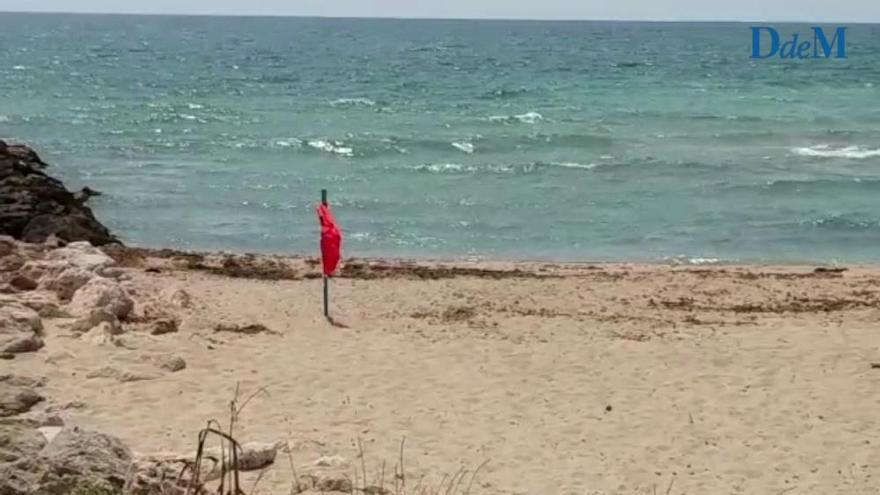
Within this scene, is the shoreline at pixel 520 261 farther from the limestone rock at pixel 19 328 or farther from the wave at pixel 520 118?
the wave at pixel 520 118

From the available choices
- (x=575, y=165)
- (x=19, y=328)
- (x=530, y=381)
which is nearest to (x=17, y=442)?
Result: (x=19, y=328)

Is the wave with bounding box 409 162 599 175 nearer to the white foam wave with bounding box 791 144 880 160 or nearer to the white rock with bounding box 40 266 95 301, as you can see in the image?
the white foam wave with bounding box 791 144 880 160

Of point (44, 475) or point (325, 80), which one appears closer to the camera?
point (44, 475)

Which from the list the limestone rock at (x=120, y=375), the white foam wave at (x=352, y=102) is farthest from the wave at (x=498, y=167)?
the limestone rock at (x=120, y=375)

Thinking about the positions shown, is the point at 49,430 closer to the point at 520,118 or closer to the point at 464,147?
the point at 464,147

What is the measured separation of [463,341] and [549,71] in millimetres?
54114

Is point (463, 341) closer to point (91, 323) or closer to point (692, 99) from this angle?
point (91, 323)

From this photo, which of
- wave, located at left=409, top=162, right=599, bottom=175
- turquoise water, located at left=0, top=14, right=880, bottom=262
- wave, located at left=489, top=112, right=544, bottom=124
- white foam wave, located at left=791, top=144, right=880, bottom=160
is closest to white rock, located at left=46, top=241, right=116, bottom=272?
turquoise water, located at left=0, top=14, right=880, bottom=262

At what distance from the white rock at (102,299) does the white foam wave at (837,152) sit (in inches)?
838

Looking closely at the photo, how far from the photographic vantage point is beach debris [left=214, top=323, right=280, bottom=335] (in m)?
11.0

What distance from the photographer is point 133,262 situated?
15062 millimetres

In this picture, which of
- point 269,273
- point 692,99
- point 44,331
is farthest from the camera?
point 692,99

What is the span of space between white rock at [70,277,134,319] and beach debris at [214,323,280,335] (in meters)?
0.86

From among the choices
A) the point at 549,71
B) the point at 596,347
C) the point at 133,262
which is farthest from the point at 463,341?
the point at 549,71
